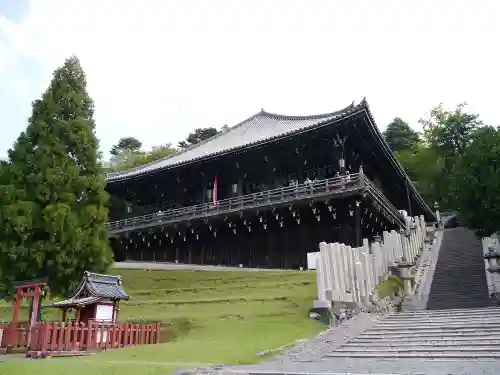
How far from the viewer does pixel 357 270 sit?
13.0 m

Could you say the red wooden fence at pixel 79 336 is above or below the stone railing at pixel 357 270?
below

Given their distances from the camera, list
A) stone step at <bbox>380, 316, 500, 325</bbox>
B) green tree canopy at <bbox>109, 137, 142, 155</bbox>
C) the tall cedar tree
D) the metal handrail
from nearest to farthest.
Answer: stone step at <bbox>380, 316, 500, 325</bbox>, the tall cedar tree, the metal handrail, green tree canopy at <bbox>109, 137, 142, 155</bbox>

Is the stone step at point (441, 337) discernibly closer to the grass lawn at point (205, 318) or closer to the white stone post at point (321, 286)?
the grass lawn at point (205, 318)

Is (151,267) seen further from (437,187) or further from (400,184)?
(437,187)

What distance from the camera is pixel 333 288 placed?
1166 centimetres

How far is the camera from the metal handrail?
2345cm

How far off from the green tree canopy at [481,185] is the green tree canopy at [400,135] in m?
47.6

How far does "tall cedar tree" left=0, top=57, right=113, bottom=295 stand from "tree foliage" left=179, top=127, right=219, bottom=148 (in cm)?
5266

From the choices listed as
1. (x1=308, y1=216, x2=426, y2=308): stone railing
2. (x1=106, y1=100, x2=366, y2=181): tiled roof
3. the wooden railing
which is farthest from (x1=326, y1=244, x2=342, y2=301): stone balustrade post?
(x1=106, y1=100, x2=366, y2=181): tiled roof

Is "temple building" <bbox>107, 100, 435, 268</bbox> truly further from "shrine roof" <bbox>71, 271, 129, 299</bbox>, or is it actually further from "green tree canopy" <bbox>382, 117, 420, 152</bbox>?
"green tree canopy" <bbox>382, 117, 420, 152</bbox>

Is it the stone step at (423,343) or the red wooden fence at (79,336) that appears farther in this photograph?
the red wooden fence at (79,336)

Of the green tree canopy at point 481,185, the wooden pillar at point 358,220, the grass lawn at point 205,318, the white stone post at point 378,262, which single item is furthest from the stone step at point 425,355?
the wooden pillar at point 358,220

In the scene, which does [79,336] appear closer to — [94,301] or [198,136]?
[94,301]

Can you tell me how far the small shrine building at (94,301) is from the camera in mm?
12857
